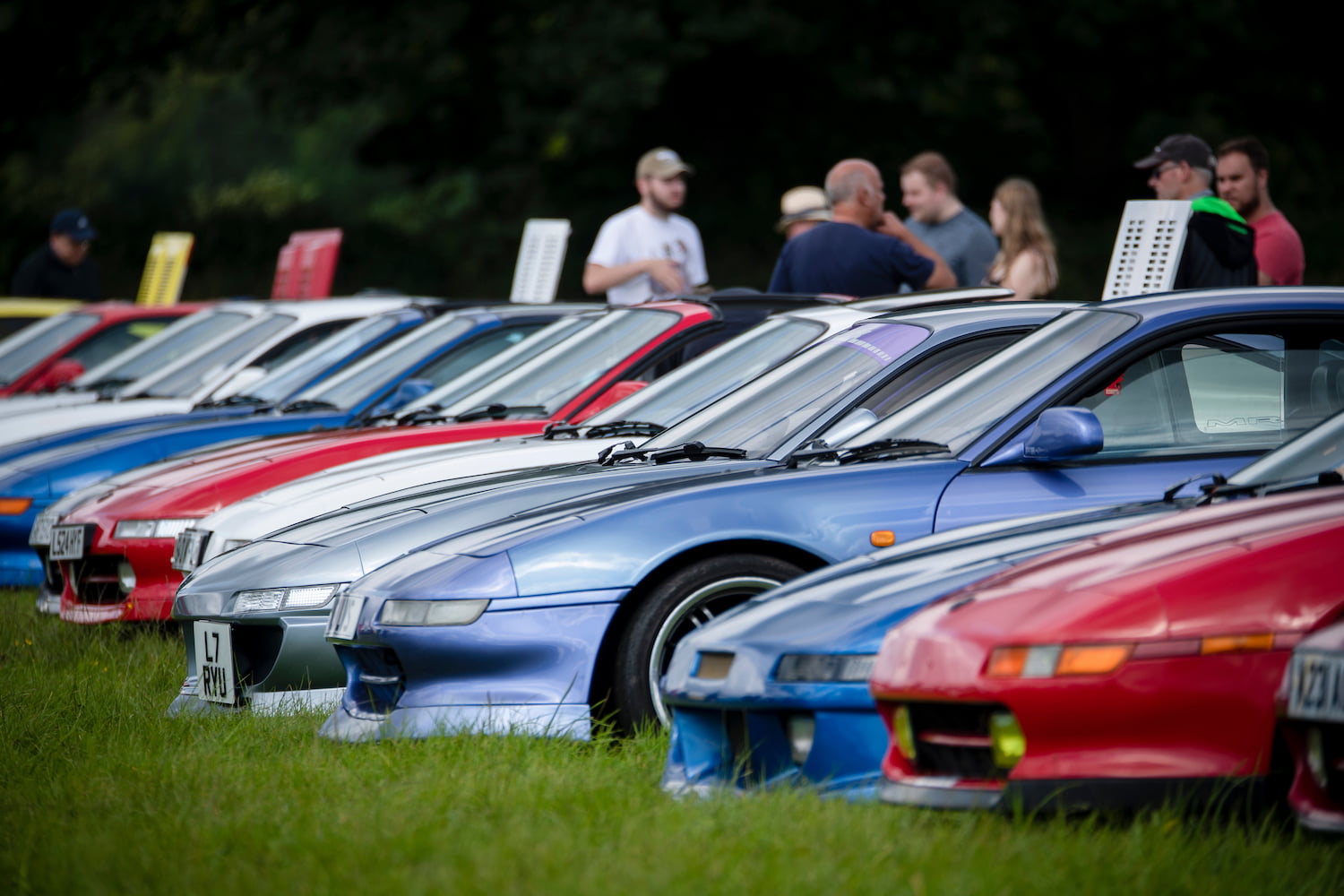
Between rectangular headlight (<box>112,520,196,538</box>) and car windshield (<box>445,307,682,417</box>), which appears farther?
car windshield (<box>445,307,682,417</box>)

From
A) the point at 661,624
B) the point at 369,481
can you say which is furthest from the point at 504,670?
the point at 369,481

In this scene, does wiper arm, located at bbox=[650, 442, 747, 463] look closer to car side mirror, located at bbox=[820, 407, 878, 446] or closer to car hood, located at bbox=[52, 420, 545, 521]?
car side mirror, located at bbox=[820, 407, 878, 446]

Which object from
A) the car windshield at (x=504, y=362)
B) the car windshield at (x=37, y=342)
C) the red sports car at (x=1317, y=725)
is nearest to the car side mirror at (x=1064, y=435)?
the red sports car at (x=1317, y=725)

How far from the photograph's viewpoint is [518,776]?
14.1ft

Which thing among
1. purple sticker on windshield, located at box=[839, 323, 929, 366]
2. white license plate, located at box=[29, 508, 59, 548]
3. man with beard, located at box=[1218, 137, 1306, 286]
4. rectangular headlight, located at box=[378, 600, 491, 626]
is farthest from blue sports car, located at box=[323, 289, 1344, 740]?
man with beard, located at box=[1218, 137, 1306, 286]

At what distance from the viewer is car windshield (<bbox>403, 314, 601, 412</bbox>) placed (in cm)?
871

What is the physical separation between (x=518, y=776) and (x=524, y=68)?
2140cm

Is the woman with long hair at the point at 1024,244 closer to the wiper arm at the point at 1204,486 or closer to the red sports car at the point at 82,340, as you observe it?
the wiper arm at the point at 1204,486

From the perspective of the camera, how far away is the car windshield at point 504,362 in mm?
8711

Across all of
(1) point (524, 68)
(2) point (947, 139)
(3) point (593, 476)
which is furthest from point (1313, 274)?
(3) point (593, 476)

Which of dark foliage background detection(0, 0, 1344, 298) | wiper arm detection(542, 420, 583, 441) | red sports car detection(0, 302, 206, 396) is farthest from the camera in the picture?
dark foliage background detection(0, 0, 1344, 298)

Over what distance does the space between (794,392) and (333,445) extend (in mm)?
2618

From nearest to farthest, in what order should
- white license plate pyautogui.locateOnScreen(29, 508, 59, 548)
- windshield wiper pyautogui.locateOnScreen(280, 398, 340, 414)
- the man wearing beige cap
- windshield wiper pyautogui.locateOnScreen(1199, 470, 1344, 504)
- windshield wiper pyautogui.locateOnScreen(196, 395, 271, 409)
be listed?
windshield wiper pyautogui.locateOnScreen(1199, 470, 1344, 504) → white license plate pyautogui.locateOnScreen(29, 508, 59, 548) → windshield wiper pyautogui.locateOnScreen(280, 398, 340, 414) → windshield wiper pyautogui.locateOnScreen(196, 395, 271, 409) → the man wearing beige cap

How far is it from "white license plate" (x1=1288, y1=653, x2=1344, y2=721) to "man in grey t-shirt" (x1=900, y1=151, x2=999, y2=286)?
731 cm
